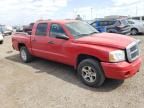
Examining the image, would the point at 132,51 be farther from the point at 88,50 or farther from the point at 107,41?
the point at 88,50

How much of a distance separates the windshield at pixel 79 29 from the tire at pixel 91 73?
1054mm

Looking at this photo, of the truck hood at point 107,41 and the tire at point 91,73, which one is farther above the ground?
the truck hood at point 107,41

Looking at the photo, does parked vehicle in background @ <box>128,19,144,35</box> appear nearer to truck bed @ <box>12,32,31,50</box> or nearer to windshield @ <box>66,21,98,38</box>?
truck bed @ <box>12,32,31,50</box>

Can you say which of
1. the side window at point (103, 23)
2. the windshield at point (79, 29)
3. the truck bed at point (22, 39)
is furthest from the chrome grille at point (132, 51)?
the side window at point (103, 23)

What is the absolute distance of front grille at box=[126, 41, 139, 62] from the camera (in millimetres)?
5312

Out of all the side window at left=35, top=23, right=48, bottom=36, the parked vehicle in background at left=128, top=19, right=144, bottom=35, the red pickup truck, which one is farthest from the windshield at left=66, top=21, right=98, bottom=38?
the parked vehicle in background at left=128, top=19, right=144, bottom=35

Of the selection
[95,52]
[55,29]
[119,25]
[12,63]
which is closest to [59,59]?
[55,29]

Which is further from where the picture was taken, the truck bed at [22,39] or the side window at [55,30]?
the truck bed at [22,39]

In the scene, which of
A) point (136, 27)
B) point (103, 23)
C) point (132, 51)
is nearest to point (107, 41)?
point (132, 51)

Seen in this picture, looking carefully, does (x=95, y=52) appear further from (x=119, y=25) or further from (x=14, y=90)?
(x=119, y=25)

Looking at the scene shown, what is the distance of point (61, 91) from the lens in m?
5.50

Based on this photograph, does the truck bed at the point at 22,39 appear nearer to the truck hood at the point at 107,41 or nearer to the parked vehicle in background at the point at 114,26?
the truck hood at the point at 107,41

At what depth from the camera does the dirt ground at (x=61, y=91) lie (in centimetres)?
477

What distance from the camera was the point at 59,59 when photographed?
268 inches
